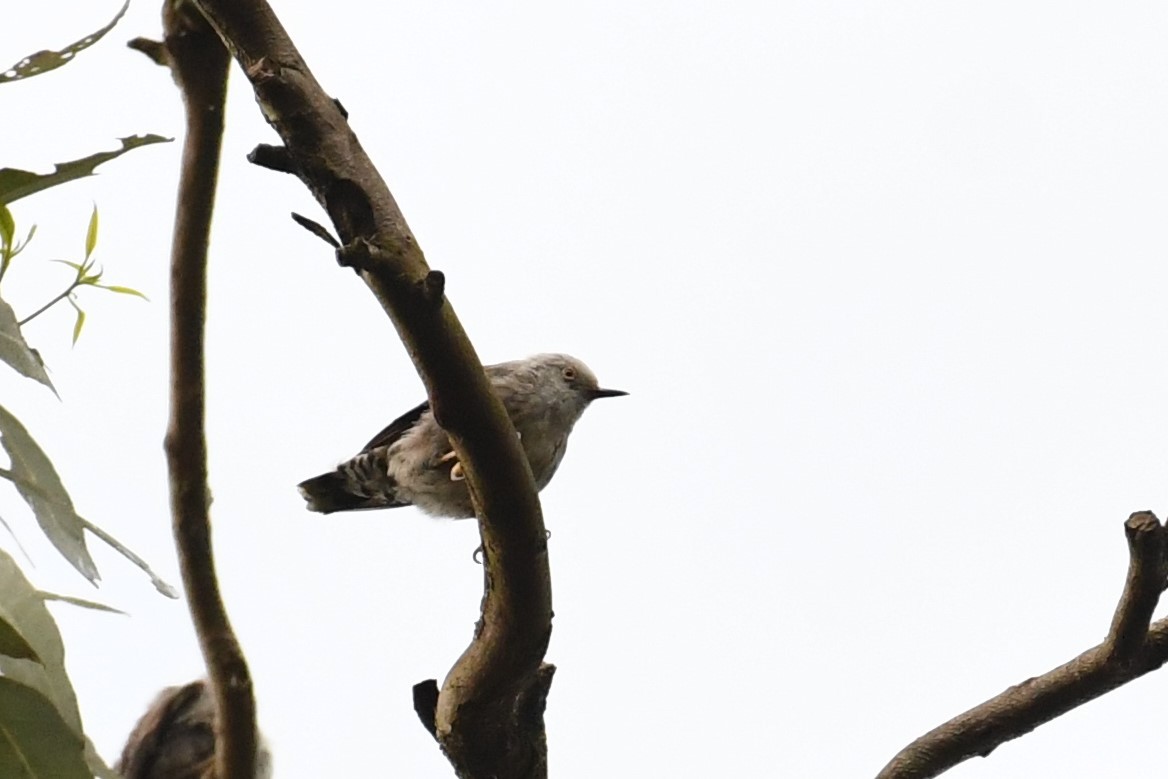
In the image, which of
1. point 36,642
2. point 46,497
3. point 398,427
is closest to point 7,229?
point 46,497

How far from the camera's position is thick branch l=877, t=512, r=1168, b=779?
282cm

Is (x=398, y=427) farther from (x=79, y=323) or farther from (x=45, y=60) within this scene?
(x=45, y=60)

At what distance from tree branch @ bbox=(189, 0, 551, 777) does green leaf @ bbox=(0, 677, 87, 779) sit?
886mm

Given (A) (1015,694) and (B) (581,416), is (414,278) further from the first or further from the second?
(B) (581,416)

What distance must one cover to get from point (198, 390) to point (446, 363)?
1206 millimetres

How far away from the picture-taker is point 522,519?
2707 millimetres

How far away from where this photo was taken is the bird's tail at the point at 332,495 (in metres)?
7.57

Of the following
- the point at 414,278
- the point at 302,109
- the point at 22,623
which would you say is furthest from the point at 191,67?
the point at 22,623

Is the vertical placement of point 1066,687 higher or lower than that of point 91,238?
lower

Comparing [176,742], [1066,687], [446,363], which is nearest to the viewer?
[446,363]

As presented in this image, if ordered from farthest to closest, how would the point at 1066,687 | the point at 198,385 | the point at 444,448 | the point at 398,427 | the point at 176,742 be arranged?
the point at 398,427 → the point at 444,448 → the point at 176,742 → the point at 198,385 → the point at 1066,687

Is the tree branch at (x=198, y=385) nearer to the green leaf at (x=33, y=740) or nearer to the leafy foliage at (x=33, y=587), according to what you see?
the leafy foliage at (x=33, y=587)

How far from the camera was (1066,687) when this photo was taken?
3.06 m

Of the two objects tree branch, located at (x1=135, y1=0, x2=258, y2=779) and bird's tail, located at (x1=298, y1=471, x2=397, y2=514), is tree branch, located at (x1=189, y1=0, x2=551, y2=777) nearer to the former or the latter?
tree branch, located at (x1=135, y1=0, x2=258, y2=779)
